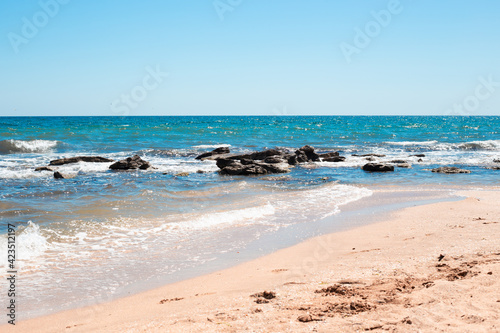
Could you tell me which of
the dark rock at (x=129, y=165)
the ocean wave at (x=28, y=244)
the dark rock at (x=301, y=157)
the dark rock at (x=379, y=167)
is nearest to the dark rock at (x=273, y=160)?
the dark rock at (x=301, y=157)

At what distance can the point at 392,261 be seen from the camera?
5922 mm

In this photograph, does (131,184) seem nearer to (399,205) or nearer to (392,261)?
(399,205)

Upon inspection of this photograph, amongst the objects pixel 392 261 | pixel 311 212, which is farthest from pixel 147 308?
pixel 311 212

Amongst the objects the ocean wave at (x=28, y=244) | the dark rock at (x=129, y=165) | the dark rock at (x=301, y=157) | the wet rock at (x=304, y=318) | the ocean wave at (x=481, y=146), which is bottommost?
the ocean wave at (x=28, y=244)

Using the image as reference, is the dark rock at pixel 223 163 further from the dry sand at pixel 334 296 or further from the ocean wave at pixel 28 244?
the dry sand at pixel 334 296

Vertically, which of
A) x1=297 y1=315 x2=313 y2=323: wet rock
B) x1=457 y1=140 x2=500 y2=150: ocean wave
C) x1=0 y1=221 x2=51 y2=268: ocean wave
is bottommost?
x1=0 y1=221 x2=51 y2=268: ocean wave

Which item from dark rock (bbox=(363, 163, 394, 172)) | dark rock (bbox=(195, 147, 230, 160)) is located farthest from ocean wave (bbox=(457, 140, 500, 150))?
dark rock (bbox=(195, 147, 230, 160))

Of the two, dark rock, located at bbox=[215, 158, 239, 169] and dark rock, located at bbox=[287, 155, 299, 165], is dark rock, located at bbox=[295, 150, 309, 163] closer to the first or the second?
dark rock, located at bbox=[287, 155, 299, 165]

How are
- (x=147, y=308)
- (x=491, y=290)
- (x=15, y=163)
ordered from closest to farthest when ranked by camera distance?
1. (x=491, y=290)
2. (x=147, y=308)
3. (x=15, y=163)

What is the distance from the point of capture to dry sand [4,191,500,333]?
383 centimetres

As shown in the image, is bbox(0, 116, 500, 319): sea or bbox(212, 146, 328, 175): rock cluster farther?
bbox(212, 146, 328, 175): rock cluster

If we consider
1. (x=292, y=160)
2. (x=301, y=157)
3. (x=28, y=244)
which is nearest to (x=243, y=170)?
(x=292, y=160)

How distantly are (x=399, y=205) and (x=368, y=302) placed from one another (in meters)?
7.80

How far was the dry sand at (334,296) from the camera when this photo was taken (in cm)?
383
